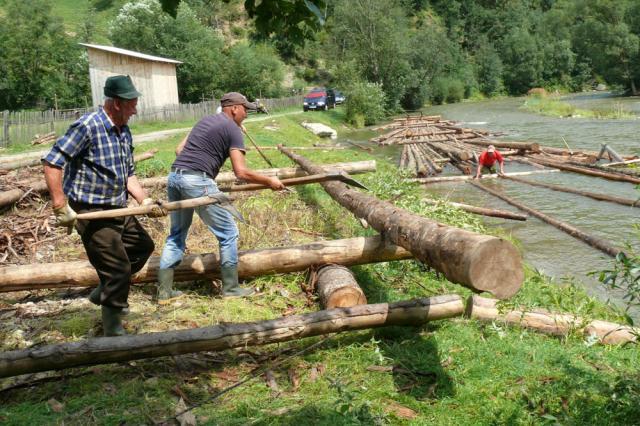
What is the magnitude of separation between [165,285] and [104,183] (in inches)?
56.6

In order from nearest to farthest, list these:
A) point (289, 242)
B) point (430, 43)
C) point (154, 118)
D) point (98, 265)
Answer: point (98, 265) → point (289, 242) → point (154, 118) → point (430, 43)

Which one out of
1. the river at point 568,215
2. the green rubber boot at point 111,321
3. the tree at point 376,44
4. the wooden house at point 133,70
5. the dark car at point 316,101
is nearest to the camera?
the green rubber boot at point 111,321

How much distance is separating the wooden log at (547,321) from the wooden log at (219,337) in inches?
A: 17.6

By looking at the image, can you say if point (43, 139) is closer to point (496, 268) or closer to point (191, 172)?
point (191, 172)

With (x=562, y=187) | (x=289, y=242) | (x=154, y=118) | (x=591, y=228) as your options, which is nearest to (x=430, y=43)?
(x=154, y=118)

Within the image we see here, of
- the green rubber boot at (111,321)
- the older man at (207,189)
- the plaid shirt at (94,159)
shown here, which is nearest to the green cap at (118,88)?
the plaid shirt at (94,159)

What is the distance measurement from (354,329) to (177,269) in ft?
7.06

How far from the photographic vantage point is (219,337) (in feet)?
12.8

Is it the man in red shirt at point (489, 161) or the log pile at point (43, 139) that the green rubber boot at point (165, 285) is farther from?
the log pile at point (43, 139)

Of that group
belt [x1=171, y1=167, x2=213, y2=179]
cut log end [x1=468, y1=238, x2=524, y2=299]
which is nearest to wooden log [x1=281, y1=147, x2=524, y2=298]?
cut log end [x1=468, y1=238, x2=524, y2=299]

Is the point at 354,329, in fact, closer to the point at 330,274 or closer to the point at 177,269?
the point at 330,274

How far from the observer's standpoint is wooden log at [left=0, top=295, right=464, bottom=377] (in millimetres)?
3662

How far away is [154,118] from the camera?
26703 mm

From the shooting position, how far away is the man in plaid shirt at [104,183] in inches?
155
